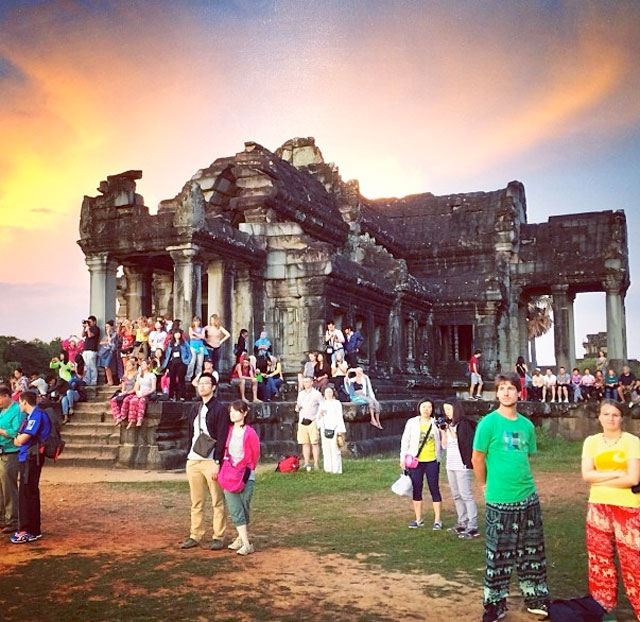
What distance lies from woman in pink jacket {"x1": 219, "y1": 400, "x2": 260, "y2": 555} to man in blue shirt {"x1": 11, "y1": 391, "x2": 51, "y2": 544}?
2.06 meters

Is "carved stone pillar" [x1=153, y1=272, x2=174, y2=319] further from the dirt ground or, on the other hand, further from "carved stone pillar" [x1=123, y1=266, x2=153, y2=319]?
the dirt ground

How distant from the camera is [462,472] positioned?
8.13 m

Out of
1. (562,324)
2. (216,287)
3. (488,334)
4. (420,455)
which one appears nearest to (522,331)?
(562,324)

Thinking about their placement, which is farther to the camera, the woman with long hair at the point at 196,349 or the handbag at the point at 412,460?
the woman with long hair at the point at 196,349

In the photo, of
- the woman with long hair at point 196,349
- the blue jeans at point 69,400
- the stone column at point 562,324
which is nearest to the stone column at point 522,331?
the stone column at point 562,324

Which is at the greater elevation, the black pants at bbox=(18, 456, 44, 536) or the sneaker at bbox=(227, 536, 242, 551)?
the black pants at bbox=(18, 456, 44, 536)

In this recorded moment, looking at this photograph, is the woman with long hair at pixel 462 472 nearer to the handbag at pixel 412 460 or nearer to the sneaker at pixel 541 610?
the handbag at pixel 412 460

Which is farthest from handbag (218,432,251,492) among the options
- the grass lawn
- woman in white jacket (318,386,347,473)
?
woman in white jacket (318,386,347,473)

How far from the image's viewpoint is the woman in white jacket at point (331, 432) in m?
12.8

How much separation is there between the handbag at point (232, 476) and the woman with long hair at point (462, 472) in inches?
91.5

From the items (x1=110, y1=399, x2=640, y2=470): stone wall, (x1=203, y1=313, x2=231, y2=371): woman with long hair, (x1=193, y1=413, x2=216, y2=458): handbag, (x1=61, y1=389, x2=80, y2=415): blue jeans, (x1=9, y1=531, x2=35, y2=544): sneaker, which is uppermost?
(x1=203, y1=313, x2=231, y2=371): woman with long hair

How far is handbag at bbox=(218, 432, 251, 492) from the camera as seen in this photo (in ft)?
22.9

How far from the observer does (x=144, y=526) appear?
331 inches

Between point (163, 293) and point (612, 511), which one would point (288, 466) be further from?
point (163, 293)
